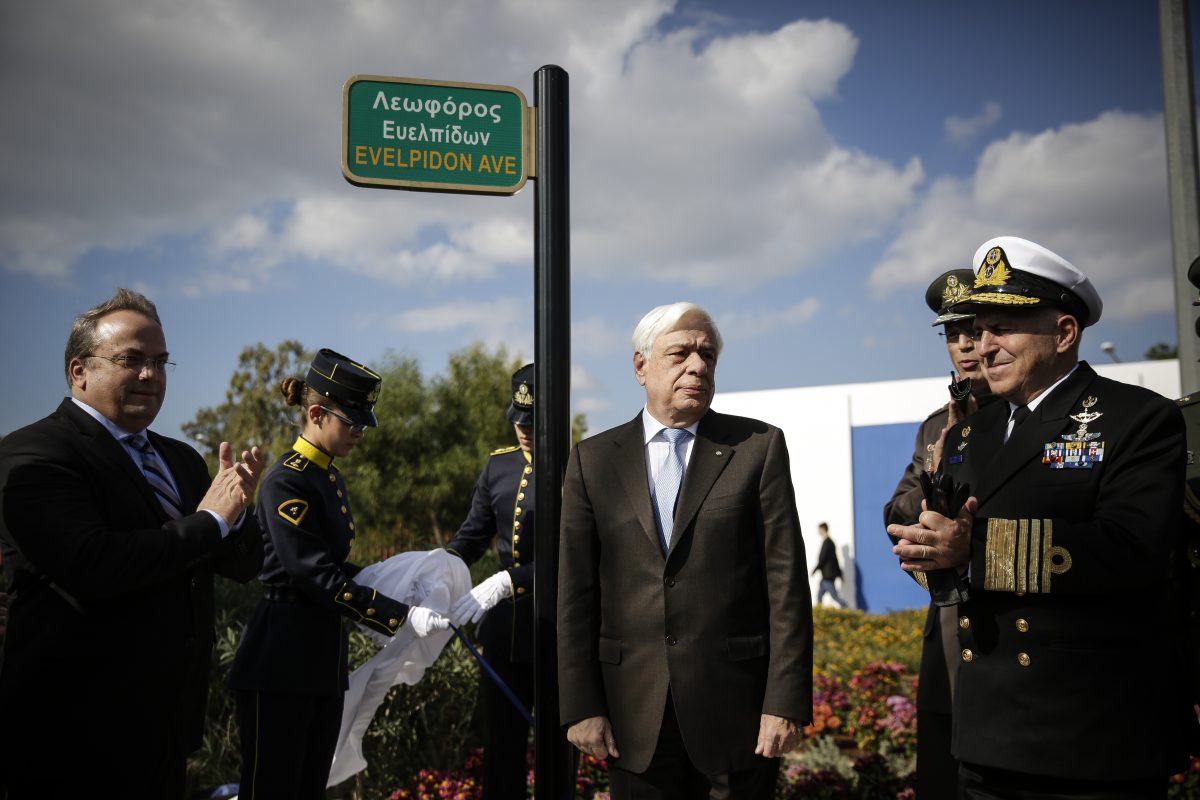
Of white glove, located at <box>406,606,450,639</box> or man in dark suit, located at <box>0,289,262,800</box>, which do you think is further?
white glove, located at <box>406,606,450,639</box>

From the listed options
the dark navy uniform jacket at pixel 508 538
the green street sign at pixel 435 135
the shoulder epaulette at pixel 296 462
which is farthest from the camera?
the dark navy uniform jacket at pixel 508 538

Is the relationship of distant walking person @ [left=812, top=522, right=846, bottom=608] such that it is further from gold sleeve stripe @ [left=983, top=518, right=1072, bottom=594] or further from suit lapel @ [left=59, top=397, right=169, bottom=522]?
suit lapel @ [left=59, top=397, right=169, bottom=522]

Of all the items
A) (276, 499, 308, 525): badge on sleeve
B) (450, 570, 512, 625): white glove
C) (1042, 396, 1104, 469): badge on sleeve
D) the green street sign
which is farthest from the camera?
(450, 570, 512, 625): white glove

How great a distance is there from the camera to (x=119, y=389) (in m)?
3.11

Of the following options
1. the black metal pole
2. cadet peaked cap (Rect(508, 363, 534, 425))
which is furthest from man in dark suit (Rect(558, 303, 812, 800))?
cadet peaked cap (Rect(508, 363, 534, 425))

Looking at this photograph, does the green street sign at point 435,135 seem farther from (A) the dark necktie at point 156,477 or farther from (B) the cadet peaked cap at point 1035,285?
(B) the cadet peaked cap at point 1035,285

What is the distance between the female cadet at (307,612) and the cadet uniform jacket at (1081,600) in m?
2.54

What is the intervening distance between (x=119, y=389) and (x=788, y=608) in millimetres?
2333

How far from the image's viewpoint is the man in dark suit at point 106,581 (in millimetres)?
2748

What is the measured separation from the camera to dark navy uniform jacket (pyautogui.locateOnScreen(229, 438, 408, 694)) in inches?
156

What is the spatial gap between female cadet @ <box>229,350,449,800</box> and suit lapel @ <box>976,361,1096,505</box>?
2579mm

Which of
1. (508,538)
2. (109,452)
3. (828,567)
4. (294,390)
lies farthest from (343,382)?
(828,567)

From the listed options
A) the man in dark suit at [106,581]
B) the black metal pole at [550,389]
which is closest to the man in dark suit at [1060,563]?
the black metal pole at [550,389]

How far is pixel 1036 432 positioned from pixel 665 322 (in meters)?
1.22
